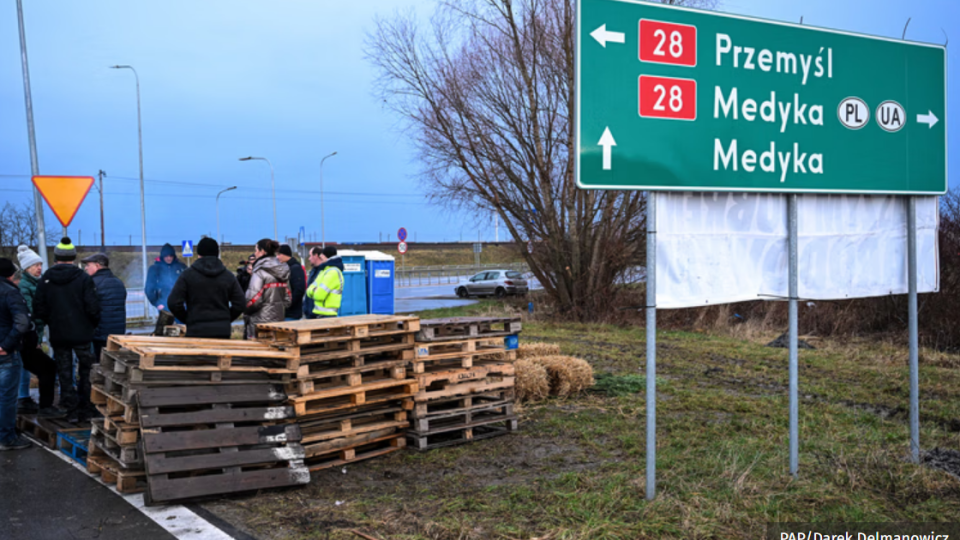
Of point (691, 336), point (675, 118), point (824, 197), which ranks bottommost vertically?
point (691, 336)

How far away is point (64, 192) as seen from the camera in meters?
11.1

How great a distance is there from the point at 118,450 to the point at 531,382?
16.2 ft

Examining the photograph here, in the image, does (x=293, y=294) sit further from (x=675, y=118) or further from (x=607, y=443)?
(x=675, y=118)

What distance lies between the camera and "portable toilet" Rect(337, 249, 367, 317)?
19.4m

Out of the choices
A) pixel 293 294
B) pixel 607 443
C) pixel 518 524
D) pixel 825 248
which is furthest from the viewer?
pixel 293 294

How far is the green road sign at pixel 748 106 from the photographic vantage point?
5.10 m

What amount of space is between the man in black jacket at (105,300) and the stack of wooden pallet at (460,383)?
3.81 meters

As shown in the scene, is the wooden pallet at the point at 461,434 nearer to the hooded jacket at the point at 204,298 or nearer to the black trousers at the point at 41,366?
the hooded jacket at the point at 204,298

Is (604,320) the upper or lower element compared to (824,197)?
lower

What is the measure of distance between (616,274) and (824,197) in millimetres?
16318

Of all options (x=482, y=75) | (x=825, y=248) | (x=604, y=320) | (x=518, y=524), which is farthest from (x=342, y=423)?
(x=482, y=75)

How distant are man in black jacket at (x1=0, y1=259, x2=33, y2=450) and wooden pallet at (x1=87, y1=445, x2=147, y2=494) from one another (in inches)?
62.9

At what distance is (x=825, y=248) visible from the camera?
601 centimetres

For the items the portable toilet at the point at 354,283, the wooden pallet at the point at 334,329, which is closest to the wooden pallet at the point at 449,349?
the wooden pallet at the point at 334,329
